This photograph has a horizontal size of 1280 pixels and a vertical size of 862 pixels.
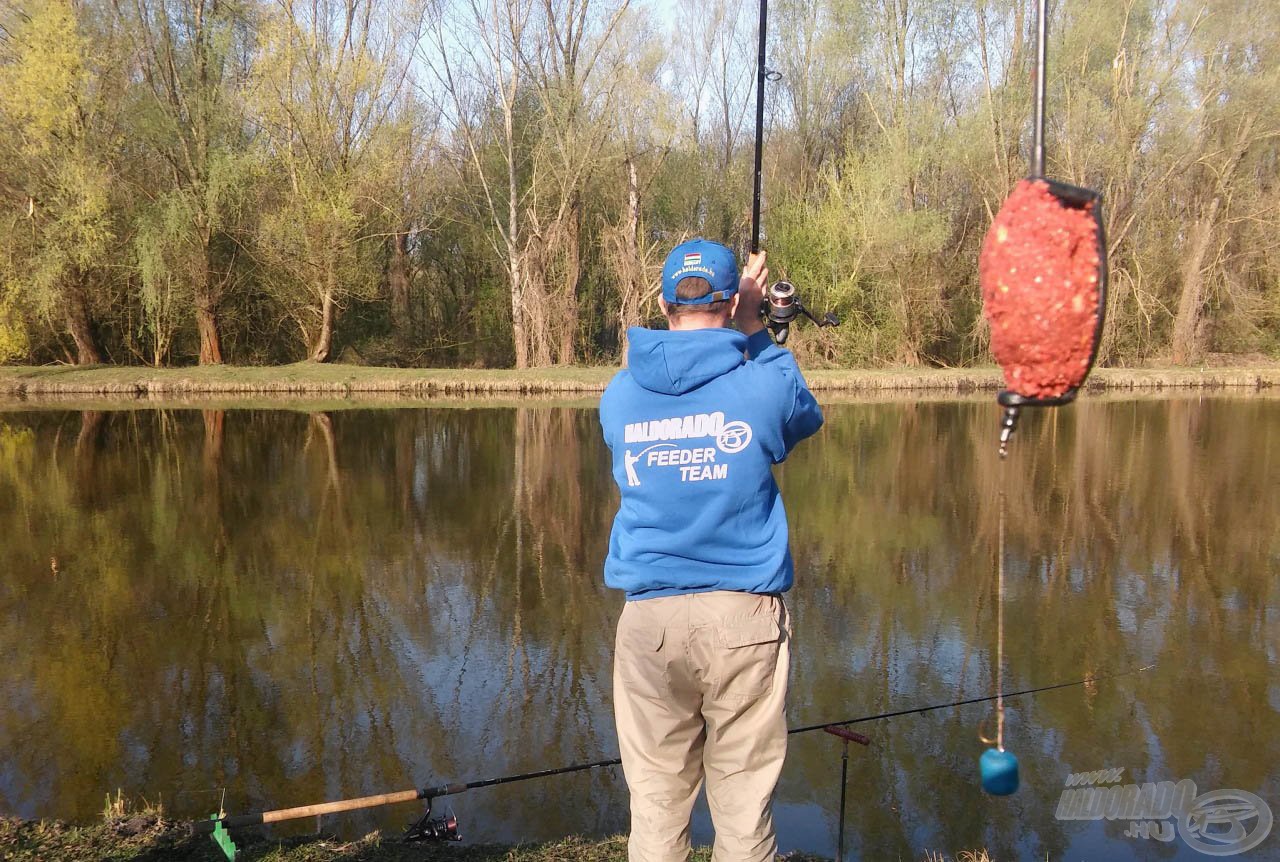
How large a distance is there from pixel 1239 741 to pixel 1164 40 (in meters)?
27.9

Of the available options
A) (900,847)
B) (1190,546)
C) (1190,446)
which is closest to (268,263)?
(1190,446)

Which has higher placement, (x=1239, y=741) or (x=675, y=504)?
(x=675, y=504)

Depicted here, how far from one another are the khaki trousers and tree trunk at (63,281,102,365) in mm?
27905

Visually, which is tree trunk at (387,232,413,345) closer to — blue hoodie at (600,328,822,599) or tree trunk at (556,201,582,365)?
tree trunk at (556,201,582,365)

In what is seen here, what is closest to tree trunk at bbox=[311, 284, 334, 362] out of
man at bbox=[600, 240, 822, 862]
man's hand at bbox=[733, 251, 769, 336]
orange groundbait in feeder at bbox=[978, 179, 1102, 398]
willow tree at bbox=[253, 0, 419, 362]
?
willow tree at bbox=[253, 0, 419, 362]

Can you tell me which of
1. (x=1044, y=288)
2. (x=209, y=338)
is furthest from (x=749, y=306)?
(x=209, y=338)

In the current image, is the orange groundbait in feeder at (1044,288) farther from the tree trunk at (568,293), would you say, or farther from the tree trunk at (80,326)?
the tree trunk at (80,326)

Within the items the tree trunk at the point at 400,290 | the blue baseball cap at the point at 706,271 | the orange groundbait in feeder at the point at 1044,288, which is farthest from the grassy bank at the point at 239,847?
the tree trunk at the point at 400,290

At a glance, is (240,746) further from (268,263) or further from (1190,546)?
(268,263)

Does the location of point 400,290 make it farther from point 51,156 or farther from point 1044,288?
point 1044,288

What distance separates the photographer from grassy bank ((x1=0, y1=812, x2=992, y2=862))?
3.88 m

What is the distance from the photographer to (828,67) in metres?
31.7

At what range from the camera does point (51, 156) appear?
25047 mm

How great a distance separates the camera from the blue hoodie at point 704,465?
261 cm
